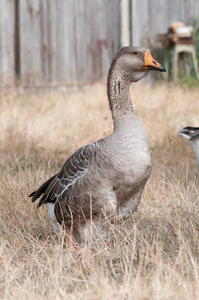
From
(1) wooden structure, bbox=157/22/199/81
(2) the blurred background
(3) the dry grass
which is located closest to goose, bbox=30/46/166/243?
(3) the dry grass

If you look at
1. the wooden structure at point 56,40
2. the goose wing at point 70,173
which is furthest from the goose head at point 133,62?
the wooden structure at point 56,40

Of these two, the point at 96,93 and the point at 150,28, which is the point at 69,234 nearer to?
the point at 96,93

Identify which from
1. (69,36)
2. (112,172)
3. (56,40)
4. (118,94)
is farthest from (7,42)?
(112,172)

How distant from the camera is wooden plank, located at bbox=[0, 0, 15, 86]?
9.61m

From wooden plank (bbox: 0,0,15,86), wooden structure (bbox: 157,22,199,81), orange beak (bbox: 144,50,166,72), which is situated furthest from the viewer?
wooden structure (bbox: 157,22,199,81)

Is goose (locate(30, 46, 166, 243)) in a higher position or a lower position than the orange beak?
lower

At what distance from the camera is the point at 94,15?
1045 cm

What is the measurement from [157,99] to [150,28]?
115 inches

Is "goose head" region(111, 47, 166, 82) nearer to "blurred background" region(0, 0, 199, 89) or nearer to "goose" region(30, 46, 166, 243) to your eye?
"goose" region(30, 46, 166, 243)

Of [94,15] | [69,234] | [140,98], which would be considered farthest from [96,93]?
[69,234]

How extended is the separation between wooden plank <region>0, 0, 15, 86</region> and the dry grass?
48.0 inches

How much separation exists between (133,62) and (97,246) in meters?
1.36

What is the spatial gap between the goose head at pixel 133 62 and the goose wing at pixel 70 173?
0.59m

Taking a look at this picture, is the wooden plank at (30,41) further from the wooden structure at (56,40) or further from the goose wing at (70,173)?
the goose wing at (70,173)
